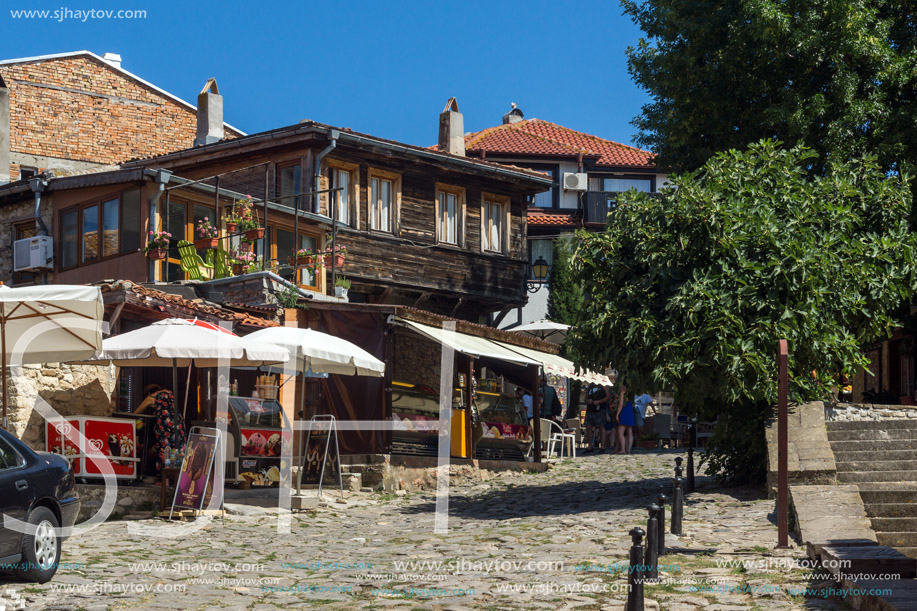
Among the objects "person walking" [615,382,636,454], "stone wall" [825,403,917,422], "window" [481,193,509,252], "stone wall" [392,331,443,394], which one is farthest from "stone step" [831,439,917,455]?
"window" [481,193,509,252]

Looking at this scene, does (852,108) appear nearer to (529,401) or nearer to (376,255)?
(529,401)

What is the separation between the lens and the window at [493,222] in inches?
1153

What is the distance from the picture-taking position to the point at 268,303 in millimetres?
18953

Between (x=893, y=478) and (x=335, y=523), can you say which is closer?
(x=893, y=478)

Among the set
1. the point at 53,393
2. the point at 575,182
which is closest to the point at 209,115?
the point at 575,182

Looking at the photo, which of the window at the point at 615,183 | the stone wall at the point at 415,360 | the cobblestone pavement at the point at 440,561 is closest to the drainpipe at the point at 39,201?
the stone wall at the point at 415,360

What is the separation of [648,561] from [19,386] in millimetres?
8300

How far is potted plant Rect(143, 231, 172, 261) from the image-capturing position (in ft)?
66.6

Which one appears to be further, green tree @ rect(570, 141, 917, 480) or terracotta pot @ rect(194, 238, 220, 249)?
terracotta pot @ rect(194, 238, 220, 249)

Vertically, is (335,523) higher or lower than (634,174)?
lower

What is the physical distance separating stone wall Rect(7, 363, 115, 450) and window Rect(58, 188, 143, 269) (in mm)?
7048

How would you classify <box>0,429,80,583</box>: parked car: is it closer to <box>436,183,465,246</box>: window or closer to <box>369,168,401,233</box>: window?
<box>369,168,401,233</box>: window

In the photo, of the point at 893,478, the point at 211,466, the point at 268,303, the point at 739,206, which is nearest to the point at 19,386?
Answer: the point at 211,466

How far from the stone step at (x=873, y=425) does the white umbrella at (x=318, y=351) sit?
592cm
